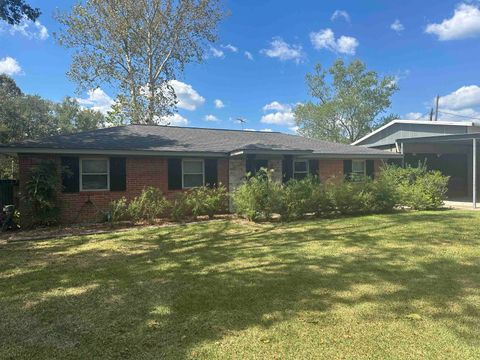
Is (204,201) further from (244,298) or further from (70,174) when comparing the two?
(244,298)

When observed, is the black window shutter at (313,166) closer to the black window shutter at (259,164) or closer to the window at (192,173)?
the black window shutter at (259,164)

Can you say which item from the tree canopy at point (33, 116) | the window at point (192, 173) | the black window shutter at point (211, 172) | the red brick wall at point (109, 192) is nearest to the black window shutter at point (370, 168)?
the red brick wall at point (109, 192)

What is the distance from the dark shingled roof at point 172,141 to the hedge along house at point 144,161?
3 centimetres

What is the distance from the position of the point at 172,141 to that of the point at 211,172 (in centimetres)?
208

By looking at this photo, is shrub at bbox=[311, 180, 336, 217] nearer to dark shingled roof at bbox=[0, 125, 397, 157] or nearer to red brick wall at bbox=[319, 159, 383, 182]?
dark shingled roof at bbox=[0, 125, 397, 157]

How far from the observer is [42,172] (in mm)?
9906

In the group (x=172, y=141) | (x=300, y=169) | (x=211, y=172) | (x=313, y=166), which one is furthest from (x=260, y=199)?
(x=313, y=166)

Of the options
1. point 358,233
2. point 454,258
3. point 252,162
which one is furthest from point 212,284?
point 252,162

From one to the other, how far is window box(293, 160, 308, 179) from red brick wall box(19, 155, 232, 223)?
5.79 meters

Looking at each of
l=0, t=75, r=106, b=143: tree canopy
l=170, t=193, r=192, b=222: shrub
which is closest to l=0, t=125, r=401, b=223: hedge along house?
l=170, t=193, r=192, b=222: shrub

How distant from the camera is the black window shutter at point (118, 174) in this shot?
11328 millimetres

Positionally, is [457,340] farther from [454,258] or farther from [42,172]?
[42,172]

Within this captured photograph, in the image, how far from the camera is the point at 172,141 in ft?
43.9

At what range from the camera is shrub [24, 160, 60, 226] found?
9.76m
